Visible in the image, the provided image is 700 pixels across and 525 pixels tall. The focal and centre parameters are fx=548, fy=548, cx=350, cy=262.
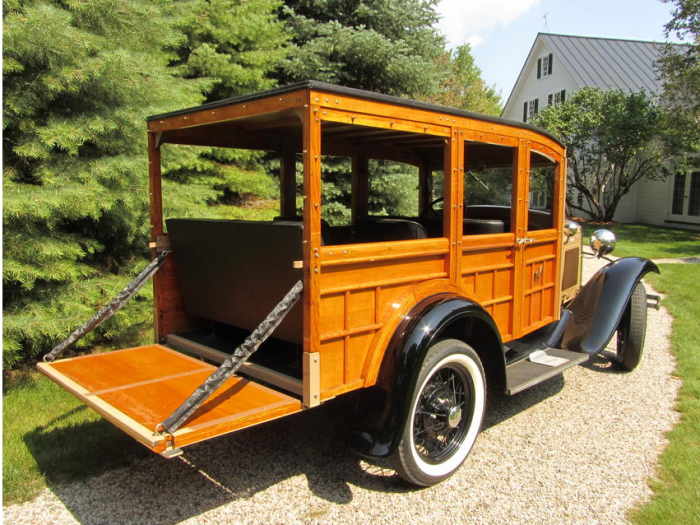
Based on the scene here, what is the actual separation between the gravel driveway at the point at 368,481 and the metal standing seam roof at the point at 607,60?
20.8 meters

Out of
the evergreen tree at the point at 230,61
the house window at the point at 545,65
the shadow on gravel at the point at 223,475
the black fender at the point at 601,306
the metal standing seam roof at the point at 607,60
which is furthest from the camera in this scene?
the house window at the point at 545,65

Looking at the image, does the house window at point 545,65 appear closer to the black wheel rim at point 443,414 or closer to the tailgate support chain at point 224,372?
the black wheel rim at point 443,414

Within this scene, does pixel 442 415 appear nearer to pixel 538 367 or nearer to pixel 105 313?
pixel 538 367

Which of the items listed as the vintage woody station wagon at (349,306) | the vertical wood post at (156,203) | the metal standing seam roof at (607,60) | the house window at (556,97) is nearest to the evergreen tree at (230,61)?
the vertical wood post at (156,203)

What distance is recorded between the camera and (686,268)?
10.5m

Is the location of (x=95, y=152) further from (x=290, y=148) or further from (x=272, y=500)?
(x=272, y=500)

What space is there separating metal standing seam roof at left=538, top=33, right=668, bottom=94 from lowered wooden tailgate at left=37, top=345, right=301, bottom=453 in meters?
22.1

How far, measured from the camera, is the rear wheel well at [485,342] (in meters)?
3.45

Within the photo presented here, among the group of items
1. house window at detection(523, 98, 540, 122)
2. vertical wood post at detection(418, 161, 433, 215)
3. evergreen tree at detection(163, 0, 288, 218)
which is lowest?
vertical wood post at detection(418, 161, 433, 215)

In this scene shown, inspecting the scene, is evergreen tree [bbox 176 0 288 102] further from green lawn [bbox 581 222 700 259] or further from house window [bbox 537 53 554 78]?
house window [bbox 537 53 554 78]

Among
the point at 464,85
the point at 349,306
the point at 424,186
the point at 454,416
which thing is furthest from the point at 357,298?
the point at 464,85

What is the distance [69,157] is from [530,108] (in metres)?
25.1

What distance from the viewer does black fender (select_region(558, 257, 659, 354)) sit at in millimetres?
4605

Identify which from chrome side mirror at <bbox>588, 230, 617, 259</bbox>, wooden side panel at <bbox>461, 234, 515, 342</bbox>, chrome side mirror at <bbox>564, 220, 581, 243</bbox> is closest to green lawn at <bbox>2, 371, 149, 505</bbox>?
wooden side panel at <bbox>461, 234, 515, 342</bbox>
